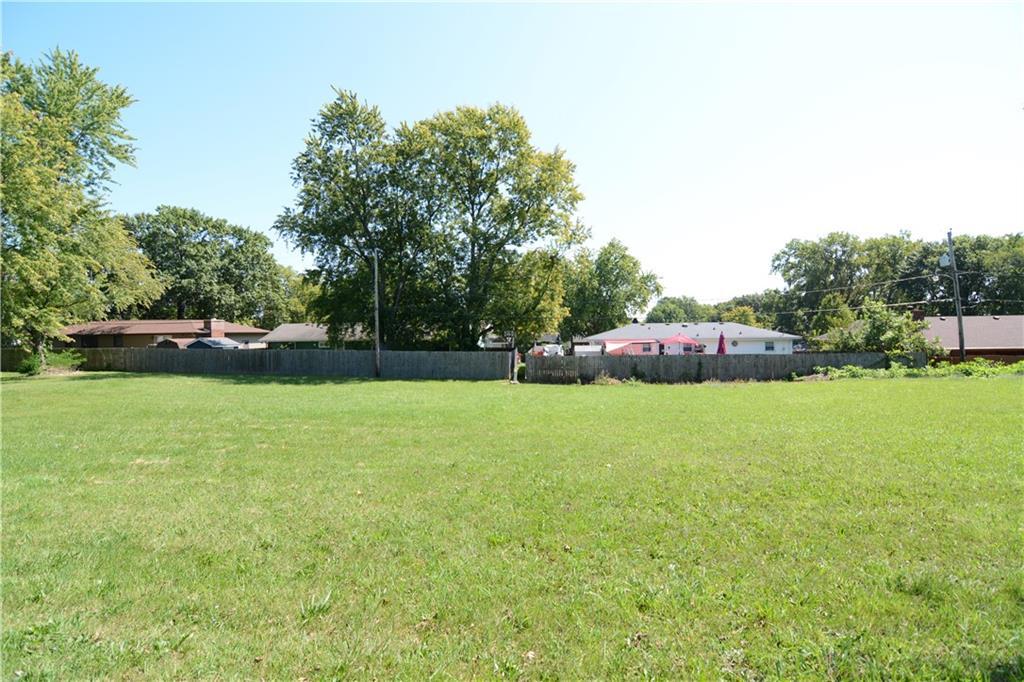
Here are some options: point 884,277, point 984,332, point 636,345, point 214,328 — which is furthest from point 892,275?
point 214,328

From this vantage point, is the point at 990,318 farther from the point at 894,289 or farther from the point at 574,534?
the point at 574,534

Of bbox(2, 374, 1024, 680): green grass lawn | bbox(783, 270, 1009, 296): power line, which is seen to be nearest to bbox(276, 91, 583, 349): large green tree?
bbox(2, 374, 1024, 680): green grass lawn

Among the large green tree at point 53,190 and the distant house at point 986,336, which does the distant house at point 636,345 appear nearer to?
the distant house at point 986,336

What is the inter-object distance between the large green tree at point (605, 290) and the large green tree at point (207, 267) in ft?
129

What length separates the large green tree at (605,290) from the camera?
6338cm

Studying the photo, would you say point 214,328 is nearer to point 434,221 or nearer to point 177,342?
point 177,342

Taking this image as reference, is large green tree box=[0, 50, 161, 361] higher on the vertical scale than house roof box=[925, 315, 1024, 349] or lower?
higher

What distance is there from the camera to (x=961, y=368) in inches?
1038

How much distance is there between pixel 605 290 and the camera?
210ft

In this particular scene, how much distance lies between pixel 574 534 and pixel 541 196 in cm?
3210

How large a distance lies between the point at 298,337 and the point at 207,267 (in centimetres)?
1616

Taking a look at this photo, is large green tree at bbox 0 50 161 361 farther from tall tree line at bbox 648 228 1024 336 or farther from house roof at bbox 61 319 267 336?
tall tree line at bbox 648 228 1024 336

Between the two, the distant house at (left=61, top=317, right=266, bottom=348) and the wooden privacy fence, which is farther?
the distant house at (left=61, top=317, right=266, bottom=348)

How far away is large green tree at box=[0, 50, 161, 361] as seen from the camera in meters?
20.0
